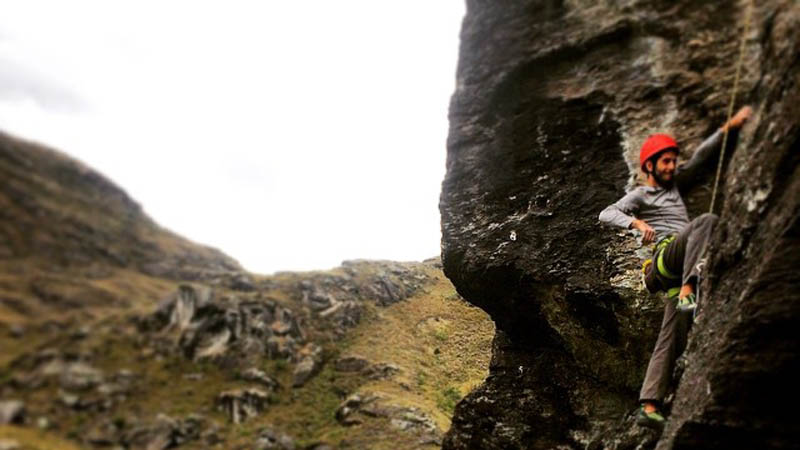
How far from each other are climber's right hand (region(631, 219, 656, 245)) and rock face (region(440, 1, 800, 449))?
2.36ft

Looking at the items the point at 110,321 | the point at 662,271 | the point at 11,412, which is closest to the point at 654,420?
the point at 662,271

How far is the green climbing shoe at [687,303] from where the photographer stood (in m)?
5.27

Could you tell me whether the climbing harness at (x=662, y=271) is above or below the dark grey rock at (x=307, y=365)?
above

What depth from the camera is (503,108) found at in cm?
972

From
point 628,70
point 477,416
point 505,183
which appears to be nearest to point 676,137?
point 628,70

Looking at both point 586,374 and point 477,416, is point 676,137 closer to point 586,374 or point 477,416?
point 586,374

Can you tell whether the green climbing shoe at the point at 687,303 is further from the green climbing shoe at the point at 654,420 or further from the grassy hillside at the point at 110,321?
the grassy hillside at the point at 110,321

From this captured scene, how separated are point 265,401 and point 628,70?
51943 mm

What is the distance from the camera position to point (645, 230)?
5.55m

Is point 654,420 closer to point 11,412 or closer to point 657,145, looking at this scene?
point 657,145

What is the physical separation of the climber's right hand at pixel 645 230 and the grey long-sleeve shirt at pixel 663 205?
0.33 feet

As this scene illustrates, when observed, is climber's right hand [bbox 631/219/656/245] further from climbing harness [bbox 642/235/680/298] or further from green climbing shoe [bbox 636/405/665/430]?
green climbing shoe [bbox 636/405/665/430]

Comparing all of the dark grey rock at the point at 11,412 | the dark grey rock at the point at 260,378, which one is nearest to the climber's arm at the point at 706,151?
the dark grey rock at the point at 11,412

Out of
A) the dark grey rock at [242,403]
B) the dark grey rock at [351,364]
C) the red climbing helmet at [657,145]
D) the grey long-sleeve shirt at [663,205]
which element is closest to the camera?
the grey long-sleeve shirt at [663,205]
